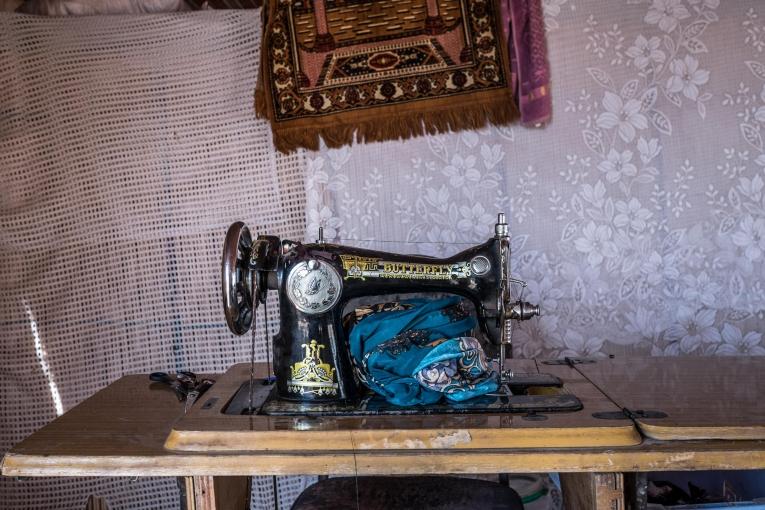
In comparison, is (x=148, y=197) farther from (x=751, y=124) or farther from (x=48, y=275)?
(x=751, y=124)

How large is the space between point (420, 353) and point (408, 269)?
0.18 m

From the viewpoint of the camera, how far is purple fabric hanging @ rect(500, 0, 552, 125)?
2086 millimetres

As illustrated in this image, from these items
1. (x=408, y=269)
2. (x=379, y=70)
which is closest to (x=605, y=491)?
(x=408, y=269)

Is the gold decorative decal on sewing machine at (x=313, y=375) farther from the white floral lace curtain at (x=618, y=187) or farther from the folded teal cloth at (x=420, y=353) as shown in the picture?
the white floral lace curtain at (x=618, y=187)

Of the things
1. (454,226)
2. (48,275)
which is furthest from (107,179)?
(454,226)

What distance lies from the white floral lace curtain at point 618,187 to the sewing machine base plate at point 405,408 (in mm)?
757

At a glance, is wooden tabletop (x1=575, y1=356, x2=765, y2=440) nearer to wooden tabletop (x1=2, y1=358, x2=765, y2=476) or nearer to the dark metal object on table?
wooden tabletop (x1=2, y1=358, x2=765, y2=476)

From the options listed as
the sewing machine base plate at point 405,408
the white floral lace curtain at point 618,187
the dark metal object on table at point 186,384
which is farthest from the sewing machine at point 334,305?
the white floral lace curtain at point 618,187

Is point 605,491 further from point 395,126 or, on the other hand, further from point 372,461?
point 395,126

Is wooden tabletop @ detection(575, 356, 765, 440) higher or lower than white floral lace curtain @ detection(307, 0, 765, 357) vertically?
lower

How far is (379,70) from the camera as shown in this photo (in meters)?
2.15

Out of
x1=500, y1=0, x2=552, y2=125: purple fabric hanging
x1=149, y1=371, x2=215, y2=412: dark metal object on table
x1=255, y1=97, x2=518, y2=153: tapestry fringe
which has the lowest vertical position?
→ x1=149, y1=371, x2=215, y2=412: dark metal object on table

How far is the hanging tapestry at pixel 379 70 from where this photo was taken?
2.12m

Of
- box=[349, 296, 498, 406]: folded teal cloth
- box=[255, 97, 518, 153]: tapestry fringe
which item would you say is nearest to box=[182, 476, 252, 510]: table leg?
box=[349, 296, 498, 406]: folded teal cloth
